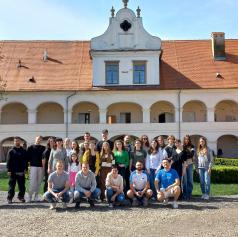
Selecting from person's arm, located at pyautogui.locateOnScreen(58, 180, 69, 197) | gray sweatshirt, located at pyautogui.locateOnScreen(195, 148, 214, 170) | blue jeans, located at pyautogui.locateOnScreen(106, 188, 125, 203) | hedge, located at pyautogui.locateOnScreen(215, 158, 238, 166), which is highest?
gray sweatshirt, located at pyautogui.locateOnScreen(195, 148, 214, 170)

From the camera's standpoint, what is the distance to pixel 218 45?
29938 mm

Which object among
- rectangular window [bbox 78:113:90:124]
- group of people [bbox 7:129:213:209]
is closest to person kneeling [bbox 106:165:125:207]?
group of people [bbox 7:129:213:209]

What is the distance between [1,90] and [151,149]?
18160mm

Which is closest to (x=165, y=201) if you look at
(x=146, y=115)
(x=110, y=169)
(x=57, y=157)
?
(x=110, y=169)

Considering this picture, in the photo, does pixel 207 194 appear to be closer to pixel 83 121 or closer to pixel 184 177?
pixel 184 177

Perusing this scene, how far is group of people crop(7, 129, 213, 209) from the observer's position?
9844 millimetres

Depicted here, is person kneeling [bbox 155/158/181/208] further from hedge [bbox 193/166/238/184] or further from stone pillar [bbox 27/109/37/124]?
stone pillar [bbox 27/109/37/124]

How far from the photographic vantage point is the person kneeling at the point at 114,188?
980 cm

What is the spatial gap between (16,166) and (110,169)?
251 cm

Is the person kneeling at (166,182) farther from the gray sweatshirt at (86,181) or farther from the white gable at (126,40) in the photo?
the white gable at (126,40)

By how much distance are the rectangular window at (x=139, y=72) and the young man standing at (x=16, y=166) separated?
1703 centimetres

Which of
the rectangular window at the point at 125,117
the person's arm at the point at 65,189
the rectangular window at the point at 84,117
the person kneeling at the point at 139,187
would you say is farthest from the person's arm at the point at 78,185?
the rectangular window at the point at 84,117

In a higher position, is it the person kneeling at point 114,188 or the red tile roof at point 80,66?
the red tile roof at point 80,66

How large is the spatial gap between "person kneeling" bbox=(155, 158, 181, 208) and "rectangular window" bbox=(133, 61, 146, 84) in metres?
17.5
